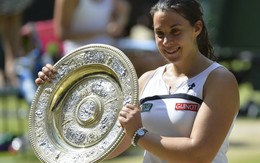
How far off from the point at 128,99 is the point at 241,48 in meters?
7.66

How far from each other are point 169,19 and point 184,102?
1.13 ft

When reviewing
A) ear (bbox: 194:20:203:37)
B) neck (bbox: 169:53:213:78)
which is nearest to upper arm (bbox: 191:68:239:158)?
neck (bbox: 169:53:213:78)

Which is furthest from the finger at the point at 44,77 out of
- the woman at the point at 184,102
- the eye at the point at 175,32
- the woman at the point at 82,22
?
the woman at the point at 82,22

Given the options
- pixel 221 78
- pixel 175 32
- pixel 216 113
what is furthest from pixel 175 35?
pixel 216 113

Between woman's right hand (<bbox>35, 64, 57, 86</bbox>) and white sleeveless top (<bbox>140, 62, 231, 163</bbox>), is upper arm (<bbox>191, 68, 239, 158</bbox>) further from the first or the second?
woman's right hand (<bbox>35, 64, 57, 86</bbox>)

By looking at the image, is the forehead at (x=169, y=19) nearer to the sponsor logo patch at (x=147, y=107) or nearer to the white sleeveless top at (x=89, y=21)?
the sponsor logo patch at (x=147, y=107)

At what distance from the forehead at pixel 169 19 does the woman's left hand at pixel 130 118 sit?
1.19 ft

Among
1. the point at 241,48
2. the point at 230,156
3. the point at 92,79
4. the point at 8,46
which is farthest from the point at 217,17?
the point at 92,79

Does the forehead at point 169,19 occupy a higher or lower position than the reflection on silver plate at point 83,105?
higher

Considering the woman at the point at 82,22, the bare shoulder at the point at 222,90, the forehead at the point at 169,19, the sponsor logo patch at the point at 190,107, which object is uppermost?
the forehead at the point at 169,19

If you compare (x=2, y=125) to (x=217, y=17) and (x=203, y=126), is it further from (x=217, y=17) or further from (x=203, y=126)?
(x=203, y=126)

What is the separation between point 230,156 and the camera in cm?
820

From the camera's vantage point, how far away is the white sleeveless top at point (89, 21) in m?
7.16

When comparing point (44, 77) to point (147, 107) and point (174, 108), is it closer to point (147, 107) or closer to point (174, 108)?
point (147, 107)
